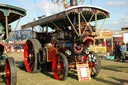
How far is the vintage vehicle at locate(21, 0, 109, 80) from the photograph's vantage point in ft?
17.0

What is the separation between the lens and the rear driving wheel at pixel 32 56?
6.27m

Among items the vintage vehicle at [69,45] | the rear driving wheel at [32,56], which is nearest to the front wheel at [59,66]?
the vintage vehicle at [69,45]

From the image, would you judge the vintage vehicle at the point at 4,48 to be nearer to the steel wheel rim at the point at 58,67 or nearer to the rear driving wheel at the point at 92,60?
the steel wheel rim at the point at 58,67

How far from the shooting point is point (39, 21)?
6871mm

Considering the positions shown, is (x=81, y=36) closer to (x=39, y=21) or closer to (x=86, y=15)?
(x=86, y=15)

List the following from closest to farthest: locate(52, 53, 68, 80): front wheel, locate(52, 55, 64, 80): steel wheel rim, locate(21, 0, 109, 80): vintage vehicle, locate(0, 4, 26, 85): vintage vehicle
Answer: locate(0, 4, 26, 85): vintage vehicle
locate(52, 53, 68, 80): front wheel
locate(52, 55, 64, 80): steel wheel rim
locate(21, 0, 109, 80): vintage vehicle

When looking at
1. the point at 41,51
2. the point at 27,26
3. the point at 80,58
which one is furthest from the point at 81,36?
the point at 27,26

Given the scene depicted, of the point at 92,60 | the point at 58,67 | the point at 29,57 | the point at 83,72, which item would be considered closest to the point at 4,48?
the point at 58,67

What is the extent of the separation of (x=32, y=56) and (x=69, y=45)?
197cm

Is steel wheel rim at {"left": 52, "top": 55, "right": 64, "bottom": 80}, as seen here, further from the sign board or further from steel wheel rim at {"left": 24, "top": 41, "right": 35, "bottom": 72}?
steel wheel rim at {"left": 24, "top": 41, "right": 35, "bottom": 72}

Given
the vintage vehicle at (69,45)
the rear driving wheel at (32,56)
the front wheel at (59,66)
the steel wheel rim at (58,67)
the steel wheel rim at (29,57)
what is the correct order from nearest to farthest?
the front wheel at (59,66) → the steel wheel rim at (58,67) → the vintage vehicle at (69,45) → the rear driving wheel at (32,56) → the steel wheel rim at (29,57)

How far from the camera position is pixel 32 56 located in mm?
6672

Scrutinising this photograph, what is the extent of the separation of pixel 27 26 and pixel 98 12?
3644 mm

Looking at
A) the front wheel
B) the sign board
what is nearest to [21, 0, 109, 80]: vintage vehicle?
the front wheel
